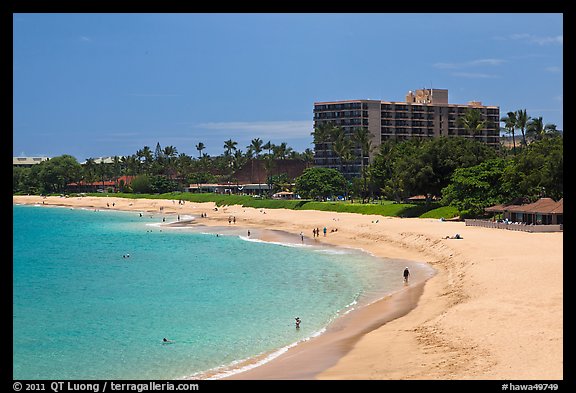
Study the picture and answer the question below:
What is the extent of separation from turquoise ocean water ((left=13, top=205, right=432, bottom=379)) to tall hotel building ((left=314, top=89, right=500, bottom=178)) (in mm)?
Answer: 104971

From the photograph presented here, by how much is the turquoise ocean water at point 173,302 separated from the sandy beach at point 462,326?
2.37 metres

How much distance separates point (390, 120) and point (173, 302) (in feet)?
486

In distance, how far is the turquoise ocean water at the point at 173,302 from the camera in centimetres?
2784

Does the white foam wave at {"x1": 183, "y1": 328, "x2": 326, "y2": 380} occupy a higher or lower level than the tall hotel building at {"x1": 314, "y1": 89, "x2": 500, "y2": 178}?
lower

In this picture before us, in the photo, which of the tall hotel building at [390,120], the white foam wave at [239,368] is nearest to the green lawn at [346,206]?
the tall hotel building at [390,120]

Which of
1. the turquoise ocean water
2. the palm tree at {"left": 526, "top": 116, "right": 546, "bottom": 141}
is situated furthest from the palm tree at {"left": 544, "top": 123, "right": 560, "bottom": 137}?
the turquoise ocean water

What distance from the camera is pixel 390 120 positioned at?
182m

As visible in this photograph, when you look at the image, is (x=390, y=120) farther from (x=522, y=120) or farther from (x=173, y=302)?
(x=173, y=302)

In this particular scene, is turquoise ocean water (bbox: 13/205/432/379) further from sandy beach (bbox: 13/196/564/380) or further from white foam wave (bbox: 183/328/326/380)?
sandy beach (bbox: 13/196/564/380)

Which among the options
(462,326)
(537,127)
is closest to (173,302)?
(462,326)

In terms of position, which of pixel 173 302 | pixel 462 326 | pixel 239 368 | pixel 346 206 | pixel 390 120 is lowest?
pixel 173 302

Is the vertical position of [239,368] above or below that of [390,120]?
below

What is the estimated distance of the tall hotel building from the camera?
179125 mm
